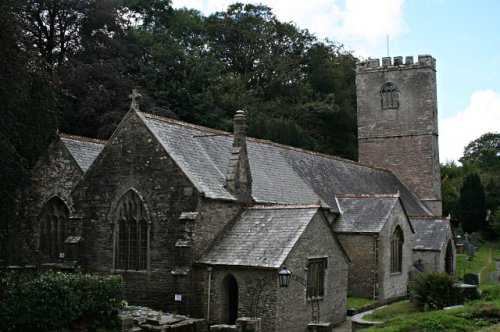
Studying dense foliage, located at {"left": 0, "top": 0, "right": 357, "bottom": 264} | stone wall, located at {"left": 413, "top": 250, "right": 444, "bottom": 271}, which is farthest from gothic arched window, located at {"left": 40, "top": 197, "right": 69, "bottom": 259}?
stone wall, located at {"left": 413, "top": 250, "right": 444, "bottom": 271}

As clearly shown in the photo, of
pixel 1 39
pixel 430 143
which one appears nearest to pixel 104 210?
pixel 1 39

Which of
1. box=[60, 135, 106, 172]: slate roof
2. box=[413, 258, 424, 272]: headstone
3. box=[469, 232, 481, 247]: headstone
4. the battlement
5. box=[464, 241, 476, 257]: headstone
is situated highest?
the battlement

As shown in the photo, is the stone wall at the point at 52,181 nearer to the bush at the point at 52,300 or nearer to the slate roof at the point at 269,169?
the slate roof at the point at 269,169

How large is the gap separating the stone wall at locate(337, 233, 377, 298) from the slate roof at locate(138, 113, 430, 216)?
2473mm

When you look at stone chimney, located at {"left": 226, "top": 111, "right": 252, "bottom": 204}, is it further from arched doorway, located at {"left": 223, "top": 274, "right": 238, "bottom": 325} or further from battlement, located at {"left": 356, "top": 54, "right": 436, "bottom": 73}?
battlement, located at {"left": 356, "top": 54, "right": 436, "bottom": 73}

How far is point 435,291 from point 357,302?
6751 mm

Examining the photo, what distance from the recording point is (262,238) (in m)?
23.9

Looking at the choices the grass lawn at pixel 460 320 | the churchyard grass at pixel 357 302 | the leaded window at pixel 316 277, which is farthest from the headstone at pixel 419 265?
the grass lawn at pixel 460 320

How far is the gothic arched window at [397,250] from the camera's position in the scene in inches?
1312

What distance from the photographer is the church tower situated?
161ft

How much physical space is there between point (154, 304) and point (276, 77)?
4138 cm

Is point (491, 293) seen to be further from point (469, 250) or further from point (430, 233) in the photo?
point (469, 250)

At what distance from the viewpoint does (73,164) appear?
30656 millimetres

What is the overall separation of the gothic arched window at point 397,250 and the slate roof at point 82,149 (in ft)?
50.5
